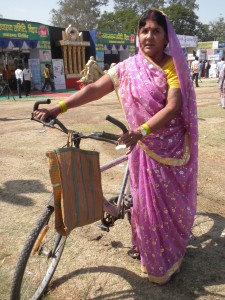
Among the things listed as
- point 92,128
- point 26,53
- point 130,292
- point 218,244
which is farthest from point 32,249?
point 26,53

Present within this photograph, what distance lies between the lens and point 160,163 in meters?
2.19

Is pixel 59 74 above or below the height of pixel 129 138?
above

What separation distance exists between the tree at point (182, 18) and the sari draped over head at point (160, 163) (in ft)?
163

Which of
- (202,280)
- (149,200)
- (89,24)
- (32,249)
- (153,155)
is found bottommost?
(202,280)

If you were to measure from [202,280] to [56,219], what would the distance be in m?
1.26

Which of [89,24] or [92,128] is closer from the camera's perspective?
[92,128]

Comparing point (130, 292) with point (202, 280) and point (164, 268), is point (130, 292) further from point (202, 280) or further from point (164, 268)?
point (202, 280)

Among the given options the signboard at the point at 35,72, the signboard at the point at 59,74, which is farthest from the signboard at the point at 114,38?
the signboard at the point at 35,72

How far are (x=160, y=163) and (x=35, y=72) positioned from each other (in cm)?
1742

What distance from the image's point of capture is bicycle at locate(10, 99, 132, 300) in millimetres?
1910

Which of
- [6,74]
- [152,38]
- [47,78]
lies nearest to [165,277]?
[152,38]

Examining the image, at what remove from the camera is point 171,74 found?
2055mm

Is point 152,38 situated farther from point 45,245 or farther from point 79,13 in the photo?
point 79,13

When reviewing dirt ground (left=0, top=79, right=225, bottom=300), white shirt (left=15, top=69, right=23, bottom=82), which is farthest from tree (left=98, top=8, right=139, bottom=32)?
dirt ground (left=0, top=79, right=225, bottom=300)
